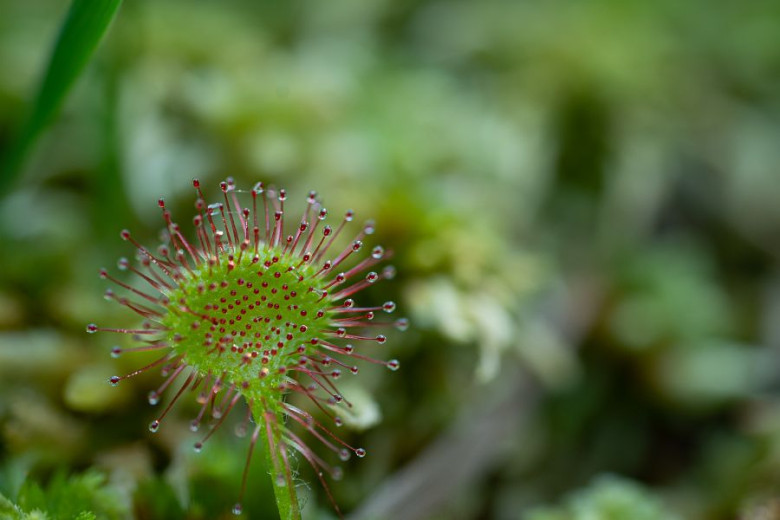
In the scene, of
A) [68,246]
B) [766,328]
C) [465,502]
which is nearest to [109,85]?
[68,246]

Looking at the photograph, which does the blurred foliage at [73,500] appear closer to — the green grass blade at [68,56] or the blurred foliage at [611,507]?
the green grass blade at [68,56]

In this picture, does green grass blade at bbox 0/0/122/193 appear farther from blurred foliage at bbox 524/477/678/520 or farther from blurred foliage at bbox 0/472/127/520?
blurred foliage at bbox 524/477/678/520

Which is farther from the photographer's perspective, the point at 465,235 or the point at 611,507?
the point at 465,235

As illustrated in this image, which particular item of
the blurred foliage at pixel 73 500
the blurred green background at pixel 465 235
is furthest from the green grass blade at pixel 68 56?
the blurred foliage at pixel 73 500

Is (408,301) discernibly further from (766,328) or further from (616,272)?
(766,328)

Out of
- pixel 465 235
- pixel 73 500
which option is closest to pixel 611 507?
pixel 465 235

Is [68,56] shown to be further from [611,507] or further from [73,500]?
[611,507]

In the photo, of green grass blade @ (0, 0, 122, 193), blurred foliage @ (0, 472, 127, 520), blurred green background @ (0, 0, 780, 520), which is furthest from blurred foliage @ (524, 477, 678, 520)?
green grass blade @ (0, 0, 122, 193)
